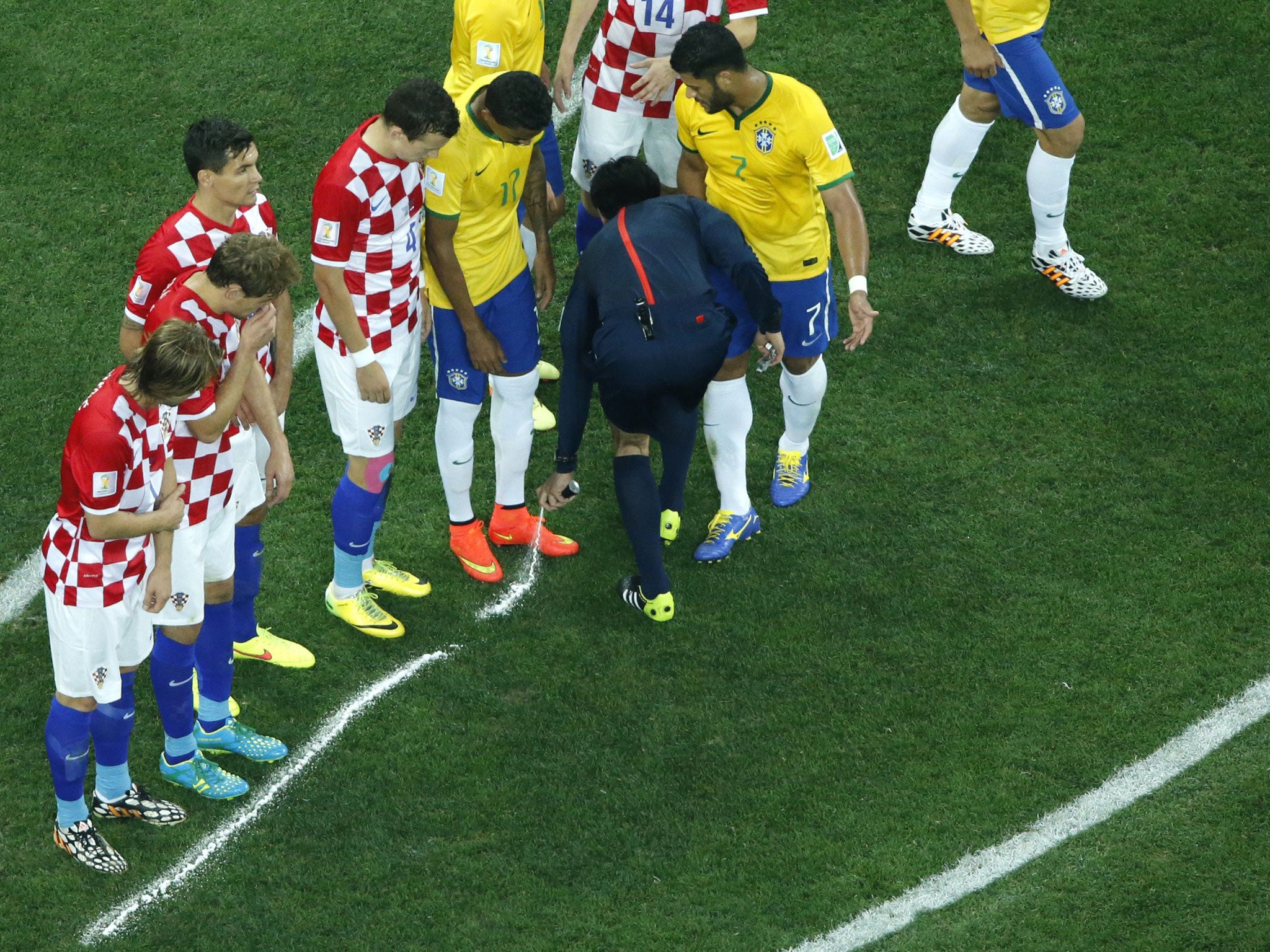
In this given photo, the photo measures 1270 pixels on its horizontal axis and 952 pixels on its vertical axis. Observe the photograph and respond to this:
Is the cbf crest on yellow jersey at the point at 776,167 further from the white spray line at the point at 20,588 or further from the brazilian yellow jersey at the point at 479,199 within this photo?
the white spray line at the point at 20,588

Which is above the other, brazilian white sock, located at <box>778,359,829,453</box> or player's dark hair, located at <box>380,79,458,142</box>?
player's dark hair, located at <box>380,79,458,142</box>

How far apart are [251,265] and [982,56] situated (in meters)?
4.06

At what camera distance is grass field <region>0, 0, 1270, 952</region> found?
4.52m

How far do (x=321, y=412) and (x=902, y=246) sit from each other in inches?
120

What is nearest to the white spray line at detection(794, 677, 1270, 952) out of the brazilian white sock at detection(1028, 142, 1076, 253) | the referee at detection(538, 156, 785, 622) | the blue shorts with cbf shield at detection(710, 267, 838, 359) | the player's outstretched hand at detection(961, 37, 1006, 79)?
the referee at detection(538, 156, 785, 622)

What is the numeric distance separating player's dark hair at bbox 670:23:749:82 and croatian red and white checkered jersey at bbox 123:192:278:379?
64.9 inches

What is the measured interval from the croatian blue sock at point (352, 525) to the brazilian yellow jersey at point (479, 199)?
2.48 feet

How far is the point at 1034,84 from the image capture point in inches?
263

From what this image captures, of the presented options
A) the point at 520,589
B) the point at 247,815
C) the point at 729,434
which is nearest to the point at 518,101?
the point at 729,434

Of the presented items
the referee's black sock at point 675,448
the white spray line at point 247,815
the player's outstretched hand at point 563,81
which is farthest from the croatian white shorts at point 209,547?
the player's outstretched hand at point 563,81

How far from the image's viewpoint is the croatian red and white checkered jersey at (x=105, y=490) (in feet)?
12.6

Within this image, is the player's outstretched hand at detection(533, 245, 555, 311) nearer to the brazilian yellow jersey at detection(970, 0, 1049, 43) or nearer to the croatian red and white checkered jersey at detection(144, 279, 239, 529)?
the croatian red and white checkered jersey at detection(144, 279, 239, 529)

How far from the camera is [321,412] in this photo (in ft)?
21.1

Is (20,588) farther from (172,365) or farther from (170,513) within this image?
(172,365)
